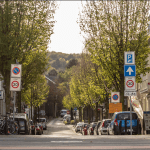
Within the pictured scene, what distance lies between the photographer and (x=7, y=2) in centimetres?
2355

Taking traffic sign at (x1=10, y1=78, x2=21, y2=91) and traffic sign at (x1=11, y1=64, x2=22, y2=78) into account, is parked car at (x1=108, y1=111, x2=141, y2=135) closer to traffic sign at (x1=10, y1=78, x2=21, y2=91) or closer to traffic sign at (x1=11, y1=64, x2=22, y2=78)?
traffic sign at (x1=10, y1=78, x2=21, y2=91)

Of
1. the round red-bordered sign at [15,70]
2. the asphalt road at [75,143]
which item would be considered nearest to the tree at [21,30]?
the round red-bordered sign at [15,70]

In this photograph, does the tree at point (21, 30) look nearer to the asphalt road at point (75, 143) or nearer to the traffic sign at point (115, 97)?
the traffic sign at point (115, 97)

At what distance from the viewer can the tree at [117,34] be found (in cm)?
2567

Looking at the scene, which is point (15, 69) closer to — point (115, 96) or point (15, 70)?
point (15, 70)

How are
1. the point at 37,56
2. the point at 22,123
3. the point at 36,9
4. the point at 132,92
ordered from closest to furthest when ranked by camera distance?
1. the point at 132,92
2. the point at 22,123
3. the point at 36,9
4. the point at 37,56

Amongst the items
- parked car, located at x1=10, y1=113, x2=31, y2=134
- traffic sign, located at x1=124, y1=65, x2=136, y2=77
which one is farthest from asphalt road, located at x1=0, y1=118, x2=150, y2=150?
parked car, located at x1=10, y1=113, x2=31, y2=134

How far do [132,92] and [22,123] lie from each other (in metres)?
8.13

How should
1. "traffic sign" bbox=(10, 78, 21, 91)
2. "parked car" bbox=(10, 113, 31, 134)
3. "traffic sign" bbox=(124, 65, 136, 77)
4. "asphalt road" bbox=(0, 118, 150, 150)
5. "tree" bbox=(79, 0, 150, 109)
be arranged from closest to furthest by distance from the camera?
"asphalt road" bbox=(0, 118, 150, 150) → "traffic sign" bbox=(124, 65, 136, 77) → "traffic sign" bbox=(10, 78, 21, 91) → "parked car" bbox=(10, 113, 31, 134) → "tree" bbox=(79, 0, 150, 109)

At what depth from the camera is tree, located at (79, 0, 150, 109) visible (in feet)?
84.2

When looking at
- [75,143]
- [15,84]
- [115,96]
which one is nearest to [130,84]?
[15,84]

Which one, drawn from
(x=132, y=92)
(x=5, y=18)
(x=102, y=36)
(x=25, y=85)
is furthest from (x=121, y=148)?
(x=25, y=85)

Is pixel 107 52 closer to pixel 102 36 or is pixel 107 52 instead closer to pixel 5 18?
pixel 102 36

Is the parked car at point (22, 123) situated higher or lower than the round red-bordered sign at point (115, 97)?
lower
